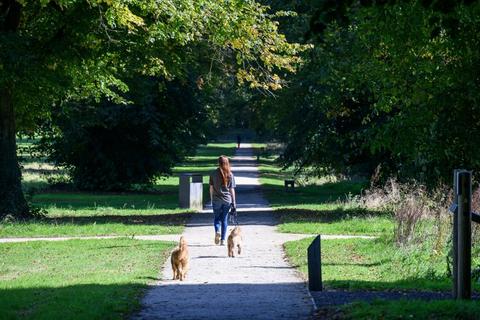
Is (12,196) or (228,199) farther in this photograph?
(12,196)

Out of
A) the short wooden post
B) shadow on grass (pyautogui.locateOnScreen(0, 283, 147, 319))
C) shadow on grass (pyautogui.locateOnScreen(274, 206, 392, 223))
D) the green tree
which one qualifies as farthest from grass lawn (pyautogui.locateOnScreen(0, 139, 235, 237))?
the short wooden post

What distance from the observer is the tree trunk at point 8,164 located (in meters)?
27.1

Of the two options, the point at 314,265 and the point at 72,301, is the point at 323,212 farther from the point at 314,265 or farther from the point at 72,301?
the point at 72,301

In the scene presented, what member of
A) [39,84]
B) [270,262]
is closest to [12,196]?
[39,84]

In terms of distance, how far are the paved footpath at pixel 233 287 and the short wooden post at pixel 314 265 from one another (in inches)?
7.3

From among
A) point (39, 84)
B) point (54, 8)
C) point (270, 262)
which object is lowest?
point (270, 262)

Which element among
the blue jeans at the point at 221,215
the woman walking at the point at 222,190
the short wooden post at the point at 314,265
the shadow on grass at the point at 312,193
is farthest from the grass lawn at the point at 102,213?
the short wooden post at the point at 314,265

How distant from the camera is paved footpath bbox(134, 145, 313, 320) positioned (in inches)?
456

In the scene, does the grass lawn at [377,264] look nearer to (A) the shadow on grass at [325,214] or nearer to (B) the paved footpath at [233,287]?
(B) the paved footpath at [233,287]

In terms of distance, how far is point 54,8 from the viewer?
25.0 m

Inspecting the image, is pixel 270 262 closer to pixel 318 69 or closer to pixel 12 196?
pixel 12 196

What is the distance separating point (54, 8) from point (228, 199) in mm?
7647

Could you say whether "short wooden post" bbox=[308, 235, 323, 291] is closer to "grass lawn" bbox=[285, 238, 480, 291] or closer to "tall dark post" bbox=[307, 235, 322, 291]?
"tall dark post" bbox=[307, 235, 322, 291]

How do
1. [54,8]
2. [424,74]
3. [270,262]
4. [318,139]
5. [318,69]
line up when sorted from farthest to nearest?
[318,139]
[318,69]
[54,8]
[424,74]
[270,262]
